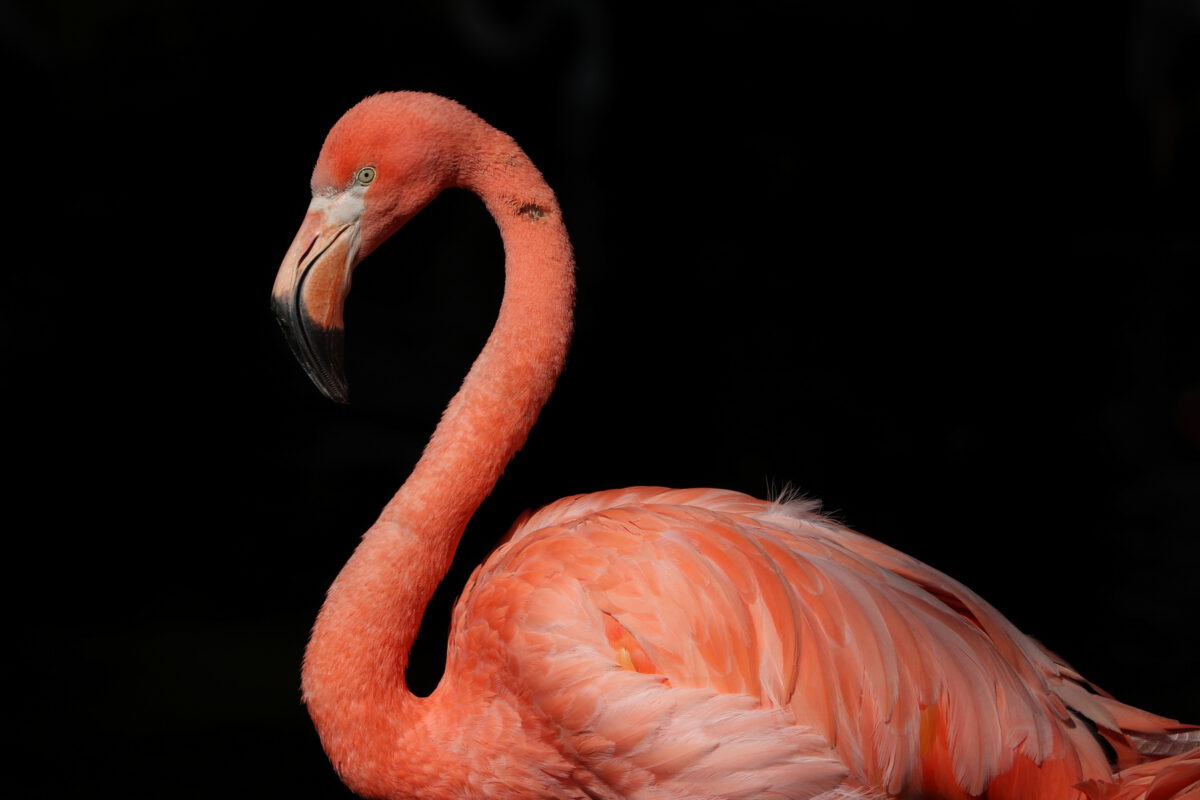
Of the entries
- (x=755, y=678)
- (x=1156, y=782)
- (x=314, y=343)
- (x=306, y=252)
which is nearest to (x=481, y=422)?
(x=314, y=343)

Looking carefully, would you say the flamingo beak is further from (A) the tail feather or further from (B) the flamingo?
(A) the tail feather

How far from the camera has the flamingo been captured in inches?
77.8

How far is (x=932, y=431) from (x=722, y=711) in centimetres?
305

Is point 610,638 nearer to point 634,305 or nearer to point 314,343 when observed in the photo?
point 314,343

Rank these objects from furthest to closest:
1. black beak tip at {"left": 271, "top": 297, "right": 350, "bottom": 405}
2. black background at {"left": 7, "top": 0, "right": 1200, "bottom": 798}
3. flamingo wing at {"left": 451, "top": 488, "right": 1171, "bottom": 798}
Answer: black background at {"left": 7, "top": 0, "right": 1200, "bottom": 798} < black beak tip at {"left": 271, "top": 297, "right": 350, "bottom": 405} < flamingo wing at {"left": 451, "top": 488, "right": 1171, "bottom": 798}

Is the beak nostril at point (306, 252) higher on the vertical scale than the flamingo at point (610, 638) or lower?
higher

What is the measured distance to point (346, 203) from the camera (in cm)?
223

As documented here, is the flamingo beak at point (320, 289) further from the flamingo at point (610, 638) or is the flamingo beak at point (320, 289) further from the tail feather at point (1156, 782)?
A: the tail feather at point (1156, 782)

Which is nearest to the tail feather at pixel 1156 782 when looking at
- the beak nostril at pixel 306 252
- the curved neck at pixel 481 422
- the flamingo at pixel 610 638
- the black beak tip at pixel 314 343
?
the flamingo at pixel 610 638

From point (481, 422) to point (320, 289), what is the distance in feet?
1.36

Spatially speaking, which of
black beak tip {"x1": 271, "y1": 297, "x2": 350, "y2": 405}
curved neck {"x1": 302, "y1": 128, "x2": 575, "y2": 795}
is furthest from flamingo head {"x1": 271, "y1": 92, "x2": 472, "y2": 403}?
curved neck {"x1": 302, "y1": 128, "x2": 575, "y2": 795}

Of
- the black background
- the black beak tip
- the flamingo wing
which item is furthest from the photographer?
the black background

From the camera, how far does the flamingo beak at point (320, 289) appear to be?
7.13ft

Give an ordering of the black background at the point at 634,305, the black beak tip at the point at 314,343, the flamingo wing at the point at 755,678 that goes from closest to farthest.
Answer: the flamingo wing at the point at 755,678, the black beak tip at the point at 314,343, the black background at the point at 634,305
